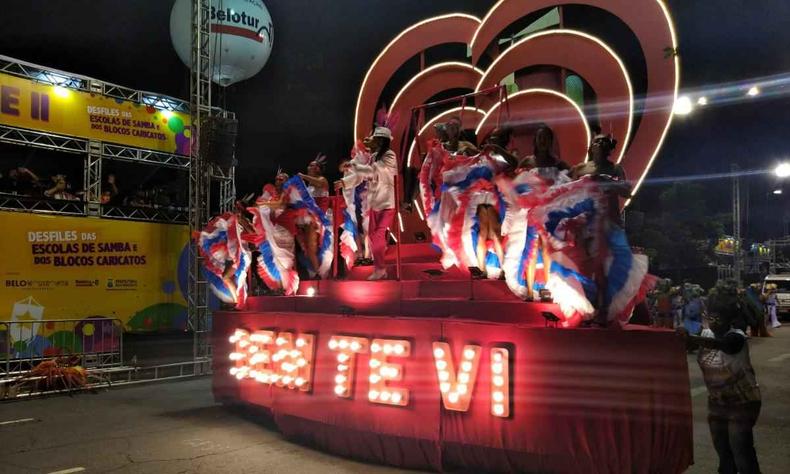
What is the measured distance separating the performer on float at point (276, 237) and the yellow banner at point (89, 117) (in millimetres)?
7538

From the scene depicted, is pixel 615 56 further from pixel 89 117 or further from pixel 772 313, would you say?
pixel 772 313

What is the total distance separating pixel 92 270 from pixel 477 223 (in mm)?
10169

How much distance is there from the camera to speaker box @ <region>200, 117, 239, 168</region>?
39.1ft

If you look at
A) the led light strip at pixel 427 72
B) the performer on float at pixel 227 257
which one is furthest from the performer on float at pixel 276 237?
the led light strip at pixel 427 72

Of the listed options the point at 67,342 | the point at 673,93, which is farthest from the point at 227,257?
the point at 673,93

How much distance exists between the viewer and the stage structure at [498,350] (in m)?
4.58

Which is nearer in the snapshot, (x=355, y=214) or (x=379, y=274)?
(x=379, y=274)

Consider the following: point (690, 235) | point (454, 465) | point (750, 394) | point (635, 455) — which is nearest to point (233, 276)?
point (454, 465)

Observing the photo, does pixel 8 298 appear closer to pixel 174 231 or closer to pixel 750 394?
pixel 174 231

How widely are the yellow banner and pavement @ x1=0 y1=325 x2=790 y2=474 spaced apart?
6282mm

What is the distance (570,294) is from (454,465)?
194 cm

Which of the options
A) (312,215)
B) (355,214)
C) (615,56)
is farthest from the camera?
(312,215)

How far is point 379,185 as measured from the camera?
25.6 ft

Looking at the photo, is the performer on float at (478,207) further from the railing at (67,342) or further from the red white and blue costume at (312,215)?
the railing at (67,342)
